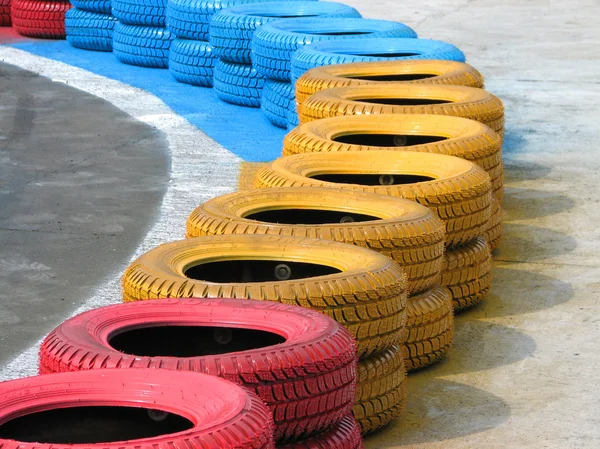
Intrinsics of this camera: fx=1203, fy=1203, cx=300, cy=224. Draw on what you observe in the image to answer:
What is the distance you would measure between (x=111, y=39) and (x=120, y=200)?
675cm

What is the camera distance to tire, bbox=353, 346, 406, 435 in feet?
13.6

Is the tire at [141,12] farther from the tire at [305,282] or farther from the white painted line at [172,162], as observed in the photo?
the tire at [305,282]

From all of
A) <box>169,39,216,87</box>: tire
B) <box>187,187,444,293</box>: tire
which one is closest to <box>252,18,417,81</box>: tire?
<box>169,39,216,87</box>: tire

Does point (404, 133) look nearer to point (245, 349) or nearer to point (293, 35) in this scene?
point (245, 349)

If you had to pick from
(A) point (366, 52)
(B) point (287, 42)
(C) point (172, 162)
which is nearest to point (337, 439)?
(C) point (172, 162)

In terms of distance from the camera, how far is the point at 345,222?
192 inches

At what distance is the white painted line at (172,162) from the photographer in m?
5.74

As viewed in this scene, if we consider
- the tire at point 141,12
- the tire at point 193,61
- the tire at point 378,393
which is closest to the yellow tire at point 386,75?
the tire at point 378,393

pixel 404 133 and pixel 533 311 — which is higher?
pixel 404 133

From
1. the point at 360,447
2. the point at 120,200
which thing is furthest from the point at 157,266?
the point at 120,200

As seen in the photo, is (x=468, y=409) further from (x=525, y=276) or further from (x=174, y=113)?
(x=174, y=113)

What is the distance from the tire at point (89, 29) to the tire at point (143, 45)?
0.71 metres

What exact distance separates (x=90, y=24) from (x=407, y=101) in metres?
7.57

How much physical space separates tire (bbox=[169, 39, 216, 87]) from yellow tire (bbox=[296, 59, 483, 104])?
12.6 feet
